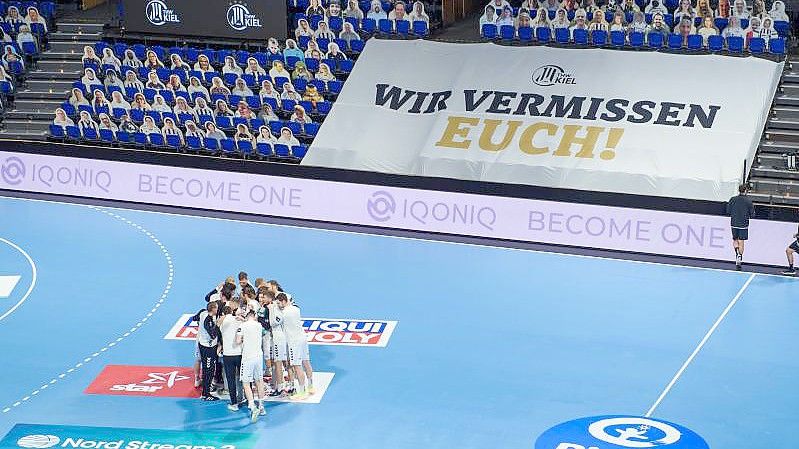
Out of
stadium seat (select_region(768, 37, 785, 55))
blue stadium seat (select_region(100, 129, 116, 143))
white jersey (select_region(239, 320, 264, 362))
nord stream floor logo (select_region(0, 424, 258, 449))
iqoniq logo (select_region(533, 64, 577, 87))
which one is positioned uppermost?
stadium seat (select_region(768, 37, 785, 55))

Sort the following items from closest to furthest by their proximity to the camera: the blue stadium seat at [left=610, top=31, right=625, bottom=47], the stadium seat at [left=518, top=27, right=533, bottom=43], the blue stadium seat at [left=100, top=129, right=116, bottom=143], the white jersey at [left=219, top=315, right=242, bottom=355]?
1. the white jersey at [left=219, top=315, right=242, bottom=355]
2. the blue stadium seat at [left=610, top=31, right=625, bottom=47]
3. the stadium seat at [left=518, top=27, right=533, bottom=43]
4. the blue stadium seat at [left=100, top=129, right=116, bottom=143]

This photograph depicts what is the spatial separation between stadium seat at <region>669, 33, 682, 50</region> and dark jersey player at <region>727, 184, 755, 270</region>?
7233 mm

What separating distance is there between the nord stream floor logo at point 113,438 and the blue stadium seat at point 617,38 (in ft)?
56.8

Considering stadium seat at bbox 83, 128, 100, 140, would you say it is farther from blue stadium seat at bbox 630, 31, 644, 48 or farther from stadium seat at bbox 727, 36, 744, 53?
stadium seat at bbox 727, 36, 744, 53

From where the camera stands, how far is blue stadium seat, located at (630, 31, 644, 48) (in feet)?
111

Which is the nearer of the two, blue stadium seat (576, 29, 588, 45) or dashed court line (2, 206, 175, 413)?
dashed court line (2, 206, 175, 413)

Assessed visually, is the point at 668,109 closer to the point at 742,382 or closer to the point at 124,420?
the point at 742,382

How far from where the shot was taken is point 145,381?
A: 22125 mm

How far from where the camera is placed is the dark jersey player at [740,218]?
2644cm

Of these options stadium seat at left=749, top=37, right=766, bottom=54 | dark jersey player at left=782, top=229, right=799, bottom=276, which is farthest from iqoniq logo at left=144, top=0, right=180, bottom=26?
dark jersey player at left=782, top=229, right=799, bottom=276

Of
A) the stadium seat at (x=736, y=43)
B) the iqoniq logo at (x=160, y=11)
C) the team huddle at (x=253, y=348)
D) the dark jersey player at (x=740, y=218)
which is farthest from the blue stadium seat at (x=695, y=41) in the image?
the team huddle at (x=253, y=348)

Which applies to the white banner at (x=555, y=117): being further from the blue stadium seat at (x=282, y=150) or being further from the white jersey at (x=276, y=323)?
the white jersey at (x=276, y=323)

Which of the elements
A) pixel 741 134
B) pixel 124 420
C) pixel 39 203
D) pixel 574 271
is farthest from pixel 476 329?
pixel 39 203

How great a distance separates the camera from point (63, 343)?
78.2 ft
